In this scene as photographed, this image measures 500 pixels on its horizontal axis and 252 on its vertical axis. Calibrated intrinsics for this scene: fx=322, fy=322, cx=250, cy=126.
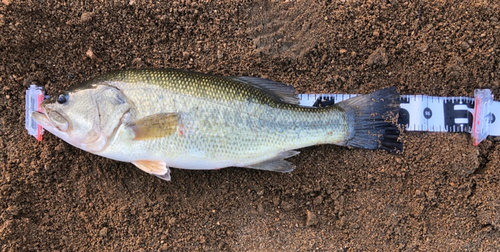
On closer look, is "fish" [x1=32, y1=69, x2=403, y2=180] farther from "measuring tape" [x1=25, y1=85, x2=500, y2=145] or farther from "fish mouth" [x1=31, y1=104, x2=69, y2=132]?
"measuring tape" [x1=25, y1=85, x2=500, y2=145]

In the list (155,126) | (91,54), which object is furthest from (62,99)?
(155,126)

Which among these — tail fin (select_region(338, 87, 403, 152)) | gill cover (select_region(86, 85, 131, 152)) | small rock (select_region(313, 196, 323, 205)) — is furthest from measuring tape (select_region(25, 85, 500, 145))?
gill cover (select_region(86, 85, 131, 152))

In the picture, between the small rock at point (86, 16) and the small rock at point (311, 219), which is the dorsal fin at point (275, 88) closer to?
the small rock at point (311, 219)

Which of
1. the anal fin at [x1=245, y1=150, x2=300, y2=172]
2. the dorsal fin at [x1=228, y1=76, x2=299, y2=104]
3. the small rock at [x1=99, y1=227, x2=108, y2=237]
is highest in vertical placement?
the dorsal fin at [x1=228, y1=76, x2=299, y2=104]

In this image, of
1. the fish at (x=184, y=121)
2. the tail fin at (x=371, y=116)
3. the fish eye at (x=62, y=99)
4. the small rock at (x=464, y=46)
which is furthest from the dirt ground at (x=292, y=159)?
the fish eye at (x=62, y=99)

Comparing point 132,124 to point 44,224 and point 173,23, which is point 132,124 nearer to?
point 173,23

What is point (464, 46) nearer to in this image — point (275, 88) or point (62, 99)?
point (275, 88)

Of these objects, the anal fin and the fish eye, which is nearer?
the fish eye
